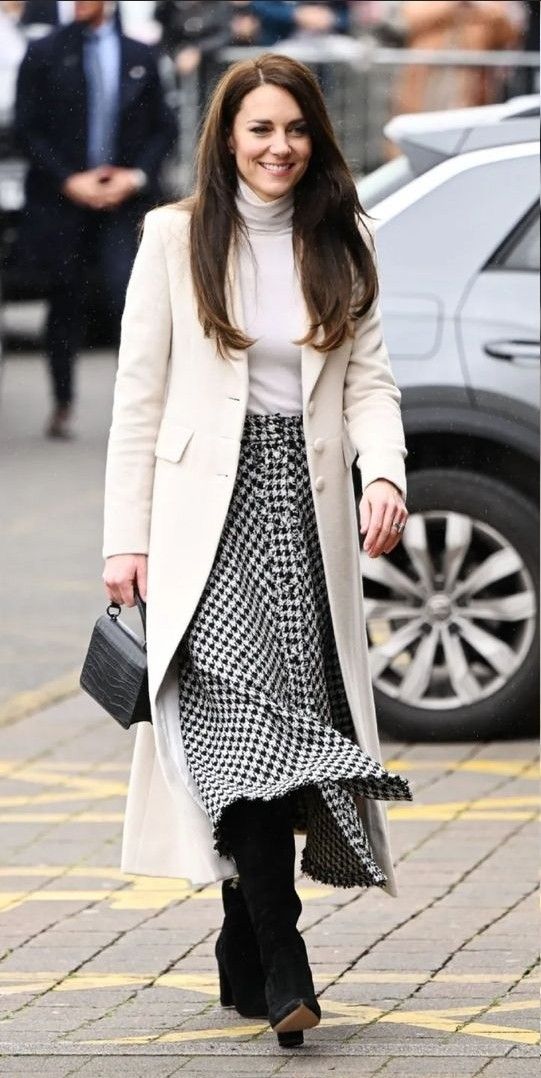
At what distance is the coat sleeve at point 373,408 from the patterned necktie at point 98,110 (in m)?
1.98

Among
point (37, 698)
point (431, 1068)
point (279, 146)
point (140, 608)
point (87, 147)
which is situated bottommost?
point (431, 1068)

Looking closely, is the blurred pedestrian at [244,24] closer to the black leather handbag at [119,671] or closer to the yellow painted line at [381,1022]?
the black leather handbag at [119,671]

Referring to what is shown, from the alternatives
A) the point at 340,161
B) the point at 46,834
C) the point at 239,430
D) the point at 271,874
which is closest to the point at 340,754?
the point at 271,874

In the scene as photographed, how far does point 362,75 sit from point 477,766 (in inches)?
83.5

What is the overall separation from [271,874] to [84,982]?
72 centimetres

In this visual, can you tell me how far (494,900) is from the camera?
5586 mm

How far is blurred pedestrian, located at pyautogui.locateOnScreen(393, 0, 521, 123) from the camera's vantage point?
7.17m

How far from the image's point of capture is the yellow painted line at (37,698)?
7.77 metres

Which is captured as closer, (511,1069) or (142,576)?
(511,1069)

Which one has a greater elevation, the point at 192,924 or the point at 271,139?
the point at 271,139

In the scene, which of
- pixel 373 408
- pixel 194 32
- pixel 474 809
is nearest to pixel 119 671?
pixel 373 408

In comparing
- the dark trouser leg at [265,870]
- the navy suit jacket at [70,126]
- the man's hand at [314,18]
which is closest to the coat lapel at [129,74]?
the navy suit jacket at [70,126]

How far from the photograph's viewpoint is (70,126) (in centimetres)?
666

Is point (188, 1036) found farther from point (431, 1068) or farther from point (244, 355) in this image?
point (244, 355)
